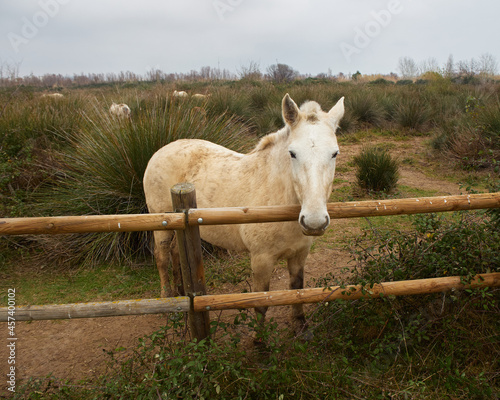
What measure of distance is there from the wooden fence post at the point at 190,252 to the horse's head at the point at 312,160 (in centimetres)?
72

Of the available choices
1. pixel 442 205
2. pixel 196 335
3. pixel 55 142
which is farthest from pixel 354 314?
pixel 55 142

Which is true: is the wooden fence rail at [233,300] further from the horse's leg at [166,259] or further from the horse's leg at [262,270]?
the horse's leg at [166,259]

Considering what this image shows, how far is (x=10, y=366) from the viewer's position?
9.13 ft

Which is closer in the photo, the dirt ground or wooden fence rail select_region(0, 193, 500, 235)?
wooden fence rail select_region(0, 193, 500, 235)

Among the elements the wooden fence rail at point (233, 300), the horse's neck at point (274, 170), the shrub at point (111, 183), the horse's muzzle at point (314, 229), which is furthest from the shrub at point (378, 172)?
the horse's muzzle at point (314, 229)

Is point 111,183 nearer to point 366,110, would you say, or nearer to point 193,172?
point 193,172

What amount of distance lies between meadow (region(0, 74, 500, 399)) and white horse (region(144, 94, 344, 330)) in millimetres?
506

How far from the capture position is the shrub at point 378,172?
660 centimetres

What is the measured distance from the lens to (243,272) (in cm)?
415

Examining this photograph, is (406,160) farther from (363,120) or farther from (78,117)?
(78,117)

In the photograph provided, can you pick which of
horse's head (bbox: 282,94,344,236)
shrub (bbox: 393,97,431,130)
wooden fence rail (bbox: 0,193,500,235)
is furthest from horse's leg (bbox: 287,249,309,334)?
shrub (bbox: 393,97,431,130)

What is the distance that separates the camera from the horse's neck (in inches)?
101

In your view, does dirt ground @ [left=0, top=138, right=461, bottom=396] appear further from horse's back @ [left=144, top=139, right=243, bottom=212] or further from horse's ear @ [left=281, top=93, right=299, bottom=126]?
horse's ear @ [left=281, top=93, right=299, bottom=126]

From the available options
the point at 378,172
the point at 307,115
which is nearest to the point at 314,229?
the point at 307,115
